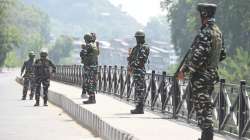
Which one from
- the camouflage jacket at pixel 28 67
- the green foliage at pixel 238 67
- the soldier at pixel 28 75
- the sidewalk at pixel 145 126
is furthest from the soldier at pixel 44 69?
the green foliage at pixel 238 67

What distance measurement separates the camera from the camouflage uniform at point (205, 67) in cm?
1137

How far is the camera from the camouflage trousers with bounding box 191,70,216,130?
37.9 ft

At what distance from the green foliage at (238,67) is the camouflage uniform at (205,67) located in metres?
54.7

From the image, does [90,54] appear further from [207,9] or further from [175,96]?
[207,9]

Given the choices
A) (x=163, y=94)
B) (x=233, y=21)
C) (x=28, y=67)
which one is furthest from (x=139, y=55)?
(x=233, y=21)

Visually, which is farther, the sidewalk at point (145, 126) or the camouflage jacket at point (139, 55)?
the camouflage jacket at point (139, 55)

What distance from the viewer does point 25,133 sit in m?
17.7

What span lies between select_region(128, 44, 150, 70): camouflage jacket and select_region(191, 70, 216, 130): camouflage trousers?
687cm

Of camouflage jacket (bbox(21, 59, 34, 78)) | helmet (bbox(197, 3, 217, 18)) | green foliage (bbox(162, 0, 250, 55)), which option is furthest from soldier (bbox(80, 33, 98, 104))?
green foliage (bbox(162, 0, 250, 55))

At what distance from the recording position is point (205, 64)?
11.5 metres

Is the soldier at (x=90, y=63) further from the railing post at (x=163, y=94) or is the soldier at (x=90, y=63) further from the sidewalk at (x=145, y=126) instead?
the railing post at (x=163, y=94)

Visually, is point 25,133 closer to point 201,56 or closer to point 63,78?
point 201,56

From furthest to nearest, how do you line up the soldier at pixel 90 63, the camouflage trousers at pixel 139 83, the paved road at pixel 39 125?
the soldier at pixel 90 63 < the camouflage trousers at pixel 139 83 < the paved road at pixel 39 125

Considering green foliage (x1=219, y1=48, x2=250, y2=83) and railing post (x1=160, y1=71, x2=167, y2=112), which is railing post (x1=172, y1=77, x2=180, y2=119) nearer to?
railing post (x1=160, y1=71, x2=167, y2=112)
